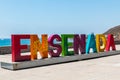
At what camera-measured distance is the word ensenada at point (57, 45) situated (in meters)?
16.2

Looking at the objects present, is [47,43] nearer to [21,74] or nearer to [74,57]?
[74,57]

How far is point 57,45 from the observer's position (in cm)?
1881

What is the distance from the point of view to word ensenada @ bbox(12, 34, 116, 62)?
16.2 metres

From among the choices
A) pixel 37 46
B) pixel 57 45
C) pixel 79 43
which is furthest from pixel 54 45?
pixel 79 43

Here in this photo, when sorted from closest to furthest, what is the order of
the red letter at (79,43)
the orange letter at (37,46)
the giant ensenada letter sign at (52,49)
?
1. the giant ensenada letter sign at (52,49)
2. the orange letter at (37,46)
3. the red letter at (79,43)

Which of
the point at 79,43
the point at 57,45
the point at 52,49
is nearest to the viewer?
the point at 57,45

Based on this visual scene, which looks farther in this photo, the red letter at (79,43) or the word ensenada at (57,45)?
the red letter at (79,43)

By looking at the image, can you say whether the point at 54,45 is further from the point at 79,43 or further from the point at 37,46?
the point at 79,43

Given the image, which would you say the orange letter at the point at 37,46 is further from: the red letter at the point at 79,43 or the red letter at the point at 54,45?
the red letter at the point at 79,43

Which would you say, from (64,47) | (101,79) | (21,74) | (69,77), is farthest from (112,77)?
(64,47)

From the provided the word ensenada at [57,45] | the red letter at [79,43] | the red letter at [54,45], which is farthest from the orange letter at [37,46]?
the red letter at [79,43]

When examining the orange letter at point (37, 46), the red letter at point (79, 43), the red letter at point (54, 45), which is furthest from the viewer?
the red letter at point (79, 43)

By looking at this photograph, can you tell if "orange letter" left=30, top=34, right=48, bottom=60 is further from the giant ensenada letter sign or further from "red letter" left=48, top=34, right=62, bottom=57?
"red letter" left=48, top=34, right=62, bottom=57

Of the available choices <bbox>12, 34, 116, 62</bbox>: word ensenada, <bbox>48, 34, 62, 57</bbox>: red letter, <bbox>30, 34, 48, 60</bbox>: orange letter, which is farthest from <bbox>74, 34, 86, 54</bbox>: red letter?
<bbox>30, 34, 48, 60</bbox>: orange letter
